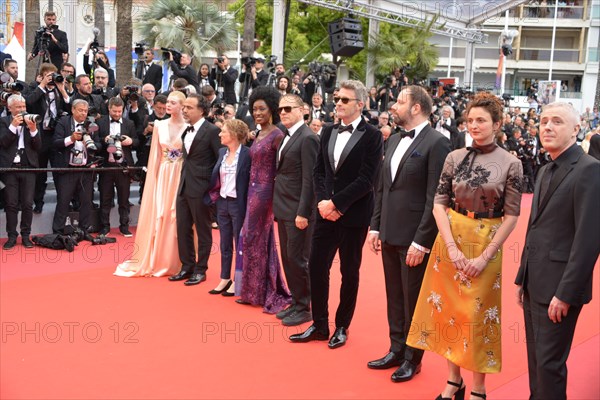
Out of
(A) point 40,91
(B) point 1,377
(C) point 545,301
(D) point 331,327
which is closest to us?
(C) point 545,301

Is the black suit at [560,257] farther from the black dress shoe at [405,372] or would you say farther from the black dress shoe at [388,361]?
the black dress shoe at [388,361]

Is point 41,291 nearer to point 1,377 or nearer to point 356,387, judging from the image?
point 1,377

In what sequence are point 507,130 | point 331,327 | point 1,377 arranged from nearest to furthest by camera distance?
1. point 1,377
2. point 331,327
3. point 507,130

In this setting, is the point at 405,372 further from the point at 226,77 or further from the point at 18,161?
the point at 226,77

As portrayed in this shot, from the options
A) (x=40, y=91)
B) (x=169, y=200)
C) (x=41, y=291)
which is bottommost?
(x=41, y=291)

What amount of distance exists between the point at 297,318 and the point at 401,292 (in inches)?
45.6

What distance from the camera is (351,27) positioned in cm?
1403

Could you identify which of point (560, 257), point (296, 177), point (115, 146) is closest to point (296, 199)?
point (296, 177)

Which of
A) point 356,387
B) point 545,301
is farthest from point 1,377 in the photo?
point 545,301

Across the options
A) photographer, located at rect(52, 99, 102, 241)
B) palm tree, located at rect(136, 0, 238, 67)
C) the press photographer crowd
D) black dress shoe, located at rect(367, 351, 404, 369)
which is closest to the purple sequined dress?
black dress shoe, located at rect(367, 351, 404, 369)

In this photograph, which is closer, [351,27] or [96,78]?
[96,78]

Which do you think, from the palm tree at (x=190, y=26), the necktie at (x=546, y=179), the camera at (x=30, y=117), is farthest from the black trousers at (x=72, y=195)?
the palm tree at (x=190, y=26)

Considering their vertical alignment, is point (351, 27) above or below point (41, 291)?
above

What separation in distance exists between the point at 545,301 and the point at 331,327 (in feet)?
7.11
